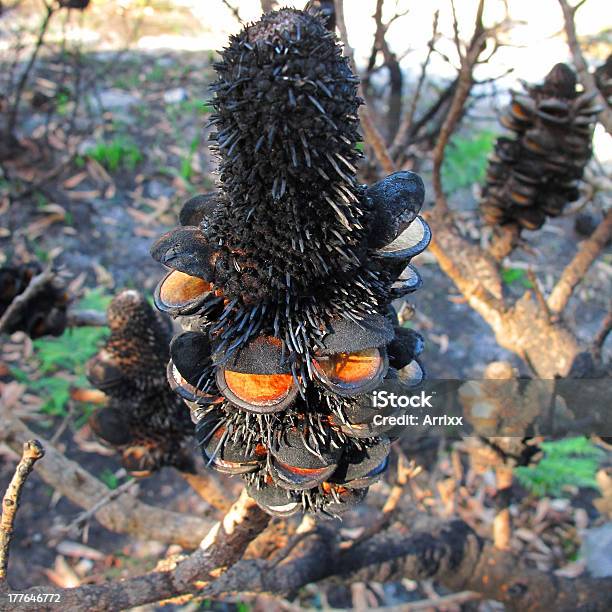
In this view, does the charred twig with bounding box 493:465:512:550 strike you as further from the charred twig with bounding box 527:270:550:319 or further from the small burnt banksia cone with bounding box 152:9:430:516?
the small burnt banksia cone with bounding box 152:9:430:516

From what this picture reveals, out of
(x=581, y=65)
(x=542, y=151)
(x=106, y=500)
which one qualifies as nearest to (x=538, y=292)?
(x=542, y=151)

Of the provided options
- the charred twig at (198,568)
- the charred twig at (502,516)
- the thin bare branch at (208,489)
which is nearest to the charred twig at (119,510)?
the thin bare branch at (208,489)

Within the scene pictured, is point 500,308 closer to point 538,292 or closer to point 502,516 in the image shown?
point 538,292

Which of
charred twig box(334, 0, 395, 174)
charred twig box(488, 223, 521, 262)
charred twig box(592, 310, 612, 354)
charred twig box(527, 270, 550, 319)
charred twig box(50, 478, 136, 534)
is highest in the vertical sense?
charred twig box(334, 0, 395, 174)

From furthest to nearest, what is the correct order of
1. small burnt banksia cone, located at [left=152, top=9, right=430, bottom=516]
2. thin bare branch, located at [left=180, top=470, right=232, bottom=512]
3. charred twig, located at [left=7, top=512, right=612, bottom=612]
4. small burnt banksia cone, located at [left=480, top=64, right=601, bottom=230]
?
thin bare branch, located at [left=180, top=470, right=232, bottom=512], small burnt banksia cone, located at [left=480, top=64, right=601, bottom=230], charred twig, located at [left=7, top=512, right=612, bottom=612], small burnt banksia cone, located at [left=152, top=9, right=430, bottom=516]

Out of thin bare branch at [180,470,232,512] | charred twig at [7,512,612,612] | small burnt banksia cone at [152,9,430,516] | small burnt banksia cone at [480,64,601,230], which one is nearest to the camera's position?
small burnt banksia cone at [152,9,430,516]

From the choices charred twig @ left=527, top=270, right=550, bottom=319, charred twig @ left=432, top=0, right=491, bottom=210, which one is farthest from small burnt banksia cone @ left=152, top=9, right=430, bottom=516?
charred twig @ left=432, top=0, right=491, bottom=210

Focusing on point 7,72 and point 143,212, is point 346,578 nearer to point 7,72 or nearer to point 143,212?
point 143,212
